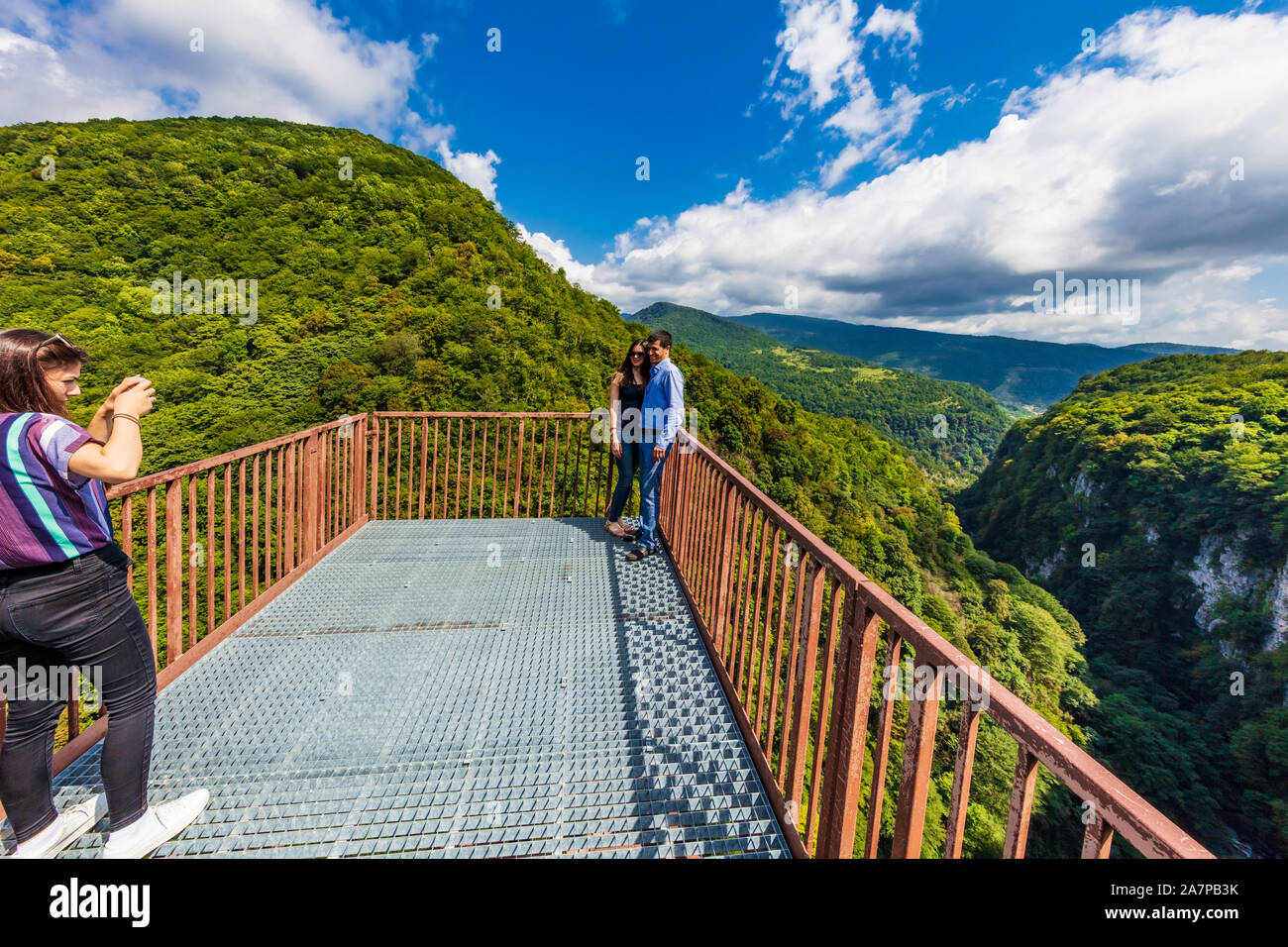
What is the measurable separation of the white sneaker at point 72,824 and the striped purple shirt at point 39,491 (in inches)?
36.4

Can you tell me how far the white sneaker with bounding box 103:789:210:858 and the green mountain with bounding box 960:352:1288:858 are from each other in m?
43.4

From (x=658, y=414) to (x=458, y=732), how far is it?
2.31 metres

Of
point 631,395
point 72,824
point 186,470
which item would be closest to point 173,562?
point 186,470

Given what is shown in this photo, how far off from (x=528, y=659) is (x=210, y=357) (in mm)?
35433

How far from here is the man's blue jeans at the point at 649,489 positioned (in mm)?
3925

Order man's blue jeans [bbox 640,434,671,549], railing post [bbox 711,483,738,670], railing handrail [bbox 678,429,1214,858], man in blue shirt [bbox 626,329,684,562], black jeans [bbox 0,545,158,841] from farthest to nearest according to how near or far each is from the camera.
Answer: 1. man's blue jeans [bbox 640,434,671,549]
2. man in blue shirt [bbox 626,329,684,562]
3. railing post [bbox 711,483,738,670]
4. black jeans [bbox 0,545,158,841]
5. railing handrail [bbox 678,429,1214,858]

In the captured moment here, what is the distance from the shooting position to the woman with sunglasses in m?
4.14

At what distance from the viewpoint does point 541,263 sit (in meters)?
46.0

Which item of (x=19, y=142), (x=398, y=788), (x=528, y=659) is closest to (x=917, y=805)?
(x=398, y=788)

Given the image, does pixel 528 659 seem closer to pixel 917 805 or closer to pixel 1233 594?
pixel 917 805

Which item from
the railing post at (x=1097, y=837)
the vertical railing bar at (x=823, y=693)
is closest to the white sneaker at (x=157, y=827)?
the vertical railing bar at (x=823, y=693)

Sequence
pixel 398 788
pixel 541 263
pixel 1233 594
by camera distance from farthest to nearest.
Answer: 1. pixel 541 263
2. pixel 1233 594
3. pixel 398 788

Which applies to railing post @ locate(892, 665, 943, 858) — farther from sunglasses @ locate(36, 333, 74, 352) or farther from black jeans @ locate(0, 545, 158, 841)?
sunglasses @ locate(36, 333, 74, 352)

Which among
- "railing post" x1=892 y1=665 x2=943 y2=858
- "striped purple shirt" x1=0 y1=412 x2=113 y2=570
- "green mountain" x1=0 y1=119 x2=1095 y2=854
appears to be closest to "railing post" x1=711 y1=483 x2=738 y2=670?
"railing post" x1=892 y1=665 x2=943 y2=858
